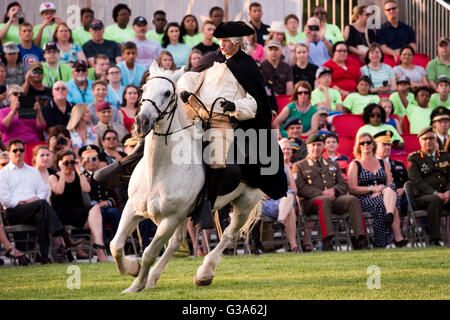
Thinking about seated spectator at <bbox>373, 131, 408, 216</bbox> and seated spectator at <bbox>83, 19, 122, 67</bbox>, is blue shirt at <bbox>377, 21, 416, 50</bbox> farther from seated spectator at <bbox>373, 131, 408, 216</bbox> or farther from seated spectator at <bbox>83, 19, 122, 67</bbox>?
seated spectator at <bbox>83, 19, 122, 67</bbox>

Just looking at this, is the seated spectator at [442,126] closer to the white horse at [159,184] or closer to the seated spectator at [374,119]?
the seated spectator at [374,119]

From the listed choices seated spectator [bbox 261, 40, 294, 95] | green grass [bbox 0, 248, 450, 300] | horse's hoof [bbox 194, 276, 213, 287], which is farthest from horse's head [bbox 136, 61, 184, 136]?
seated spectator [bbox 261, 40, 294, 95]

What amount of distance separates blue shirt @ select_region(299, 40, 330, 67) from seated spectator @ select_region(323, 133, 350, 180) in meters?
3.79

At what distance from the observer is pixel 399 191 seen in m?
14.7

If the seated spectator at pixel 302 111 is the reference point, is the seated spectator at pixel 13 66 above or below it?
above

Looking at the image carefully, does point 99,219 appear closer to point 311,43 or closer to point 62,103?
point 62,103

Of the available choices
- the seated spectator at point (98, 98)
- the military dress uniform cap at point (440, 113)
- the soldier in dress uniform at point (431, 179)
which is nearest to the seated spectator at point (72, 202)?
the seated spectator at point (98, 98)

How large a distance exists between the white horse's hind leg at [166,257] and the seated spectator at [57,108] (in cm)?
560

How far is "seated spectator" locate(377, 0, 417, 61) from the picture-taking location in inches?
784

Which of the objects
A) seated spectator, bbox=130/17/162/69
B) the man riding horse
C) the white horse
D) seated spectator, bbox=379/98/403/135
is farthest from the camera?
seated spectator, bbox=130/17/162/69

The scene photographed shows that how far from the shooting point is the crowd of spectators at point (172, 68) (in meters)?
13.1

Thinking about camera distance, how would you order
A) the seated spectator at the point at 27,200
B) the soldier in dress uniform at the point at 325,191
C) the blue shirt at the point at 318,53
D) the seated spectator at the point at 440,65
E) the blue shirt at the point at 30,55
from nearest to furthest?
the seated spectator at the point at 27,200 < the soldier in dress uniform at the point at 325,191 < the blue shirt at the point at 30,55 < the blue shirt at the point at 318,53 < the seated spectator at the point at 440,65

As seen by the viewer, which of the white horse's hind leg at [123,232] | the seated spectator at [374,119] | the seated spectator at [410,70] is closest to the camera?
the white horse's hind leg at [123,232]

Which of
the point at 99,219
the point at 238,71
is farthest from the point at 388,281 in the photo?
the point at 99,219
